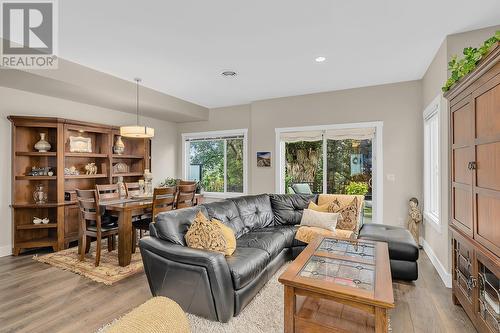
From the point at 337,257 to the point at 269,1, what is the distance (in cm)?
243

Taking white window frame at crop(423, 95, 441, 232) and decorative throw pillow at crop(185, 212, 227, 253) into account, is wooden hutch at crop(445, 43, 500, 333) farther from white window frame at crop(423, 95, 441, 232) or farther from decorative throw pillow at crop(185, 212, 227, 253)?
decorative throw pillow at crop(185, 212, 227, 253)

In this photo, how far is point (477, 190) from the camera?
1.95 metres

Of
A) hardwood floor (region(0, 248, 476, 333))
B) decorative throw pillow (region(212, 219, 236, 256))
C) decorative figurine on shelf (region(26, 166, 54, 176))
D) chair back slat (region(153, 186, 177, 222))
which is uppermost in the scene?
decorative figurine on shelf (region(26, 166, 54, 176))

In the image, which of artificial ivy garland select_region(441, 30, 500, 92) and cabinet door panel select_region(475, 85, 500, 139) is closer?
cabinet door panel select_region(475, 85, 500, 139)

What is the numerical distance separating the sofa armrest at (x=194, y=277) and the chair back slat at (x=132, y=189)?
7.90 ft

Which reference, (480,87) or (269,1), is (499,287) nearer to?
(480,87)

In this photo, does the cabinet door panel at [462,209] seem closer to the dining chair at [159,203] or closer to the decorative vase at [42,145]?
the dining chair at [159,203]

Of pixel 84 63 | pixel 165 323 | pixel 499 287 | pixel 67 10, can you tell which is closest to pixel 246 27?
pixel 67 10

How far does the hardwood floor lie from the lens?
2.19 metres

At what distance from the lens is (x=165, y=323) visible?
0.88 meters

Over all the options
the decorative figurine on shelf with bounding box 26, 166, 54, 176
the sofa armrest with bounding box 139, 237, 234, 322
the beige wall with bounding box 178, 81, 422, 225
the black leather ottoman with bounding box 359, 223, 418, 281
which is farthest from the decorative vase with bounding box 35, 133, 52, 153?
the black leather ottoman with bounding box 359, 223, 418, 281

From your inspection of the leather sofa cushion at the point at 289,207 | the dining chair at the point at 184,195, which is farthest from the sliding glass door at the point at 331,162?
the dining chair at the point at 184,195

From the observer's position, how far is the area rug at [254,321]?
2078 millimetres

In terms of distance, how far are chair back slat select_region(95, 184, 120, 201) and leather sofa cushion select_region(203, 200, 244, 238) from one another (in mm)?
1810
